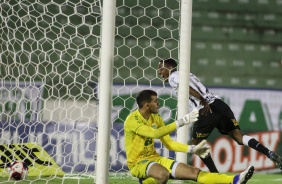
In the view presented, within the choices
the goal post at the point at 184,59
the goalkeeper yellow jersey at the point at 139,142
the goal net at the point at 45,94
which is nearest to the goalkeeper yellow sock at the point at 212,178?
the goalkeeper yellow jersey at the point at 139,142

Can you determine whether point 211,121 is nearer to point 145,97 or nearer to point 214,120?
point 214,120

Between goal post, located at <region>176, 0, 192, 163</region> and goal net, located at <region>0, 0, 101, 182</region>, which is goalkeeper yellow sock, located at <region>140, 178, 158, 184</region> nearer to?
goal post, located at <region>176, 0, 192, 163</region>

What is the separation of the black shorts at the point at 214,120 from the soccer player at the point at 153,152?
1041mm

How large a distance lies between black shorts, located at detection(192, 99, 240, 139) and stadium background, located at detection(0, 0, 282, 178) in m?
0.99

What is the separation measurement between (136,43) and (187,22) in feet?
8.33

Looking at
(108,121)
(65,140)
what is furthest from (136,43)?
(108,121)

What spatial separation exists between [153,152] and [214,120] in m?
1.21

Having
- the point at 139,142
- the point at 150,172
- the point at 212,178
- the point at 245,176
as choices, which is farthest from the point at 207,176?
the point at 139,142

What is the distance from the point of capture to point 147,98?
455 centimetres

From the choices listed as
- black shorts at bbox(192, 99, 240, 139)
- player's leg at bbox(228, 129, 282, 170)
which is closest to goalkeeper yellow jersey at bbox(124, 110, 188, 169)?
player's leg at bbox(228, 129, 282, 170)

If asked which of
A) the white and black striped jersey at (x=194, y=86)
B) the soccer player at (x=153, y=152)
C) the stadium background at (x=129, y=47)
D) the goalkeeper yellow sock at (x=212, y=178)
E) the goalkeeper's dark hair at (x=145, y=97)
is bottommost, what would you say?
the goalkeeper yellow sock at (x=212, y=178)

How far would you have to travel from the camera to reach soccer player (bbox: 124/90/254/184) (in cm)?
430

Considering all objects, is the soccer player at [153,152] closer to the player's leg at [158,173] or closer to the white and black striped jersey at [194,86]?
the player's leg at [158,173]

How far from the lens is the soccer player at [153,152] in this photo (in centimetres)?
430
